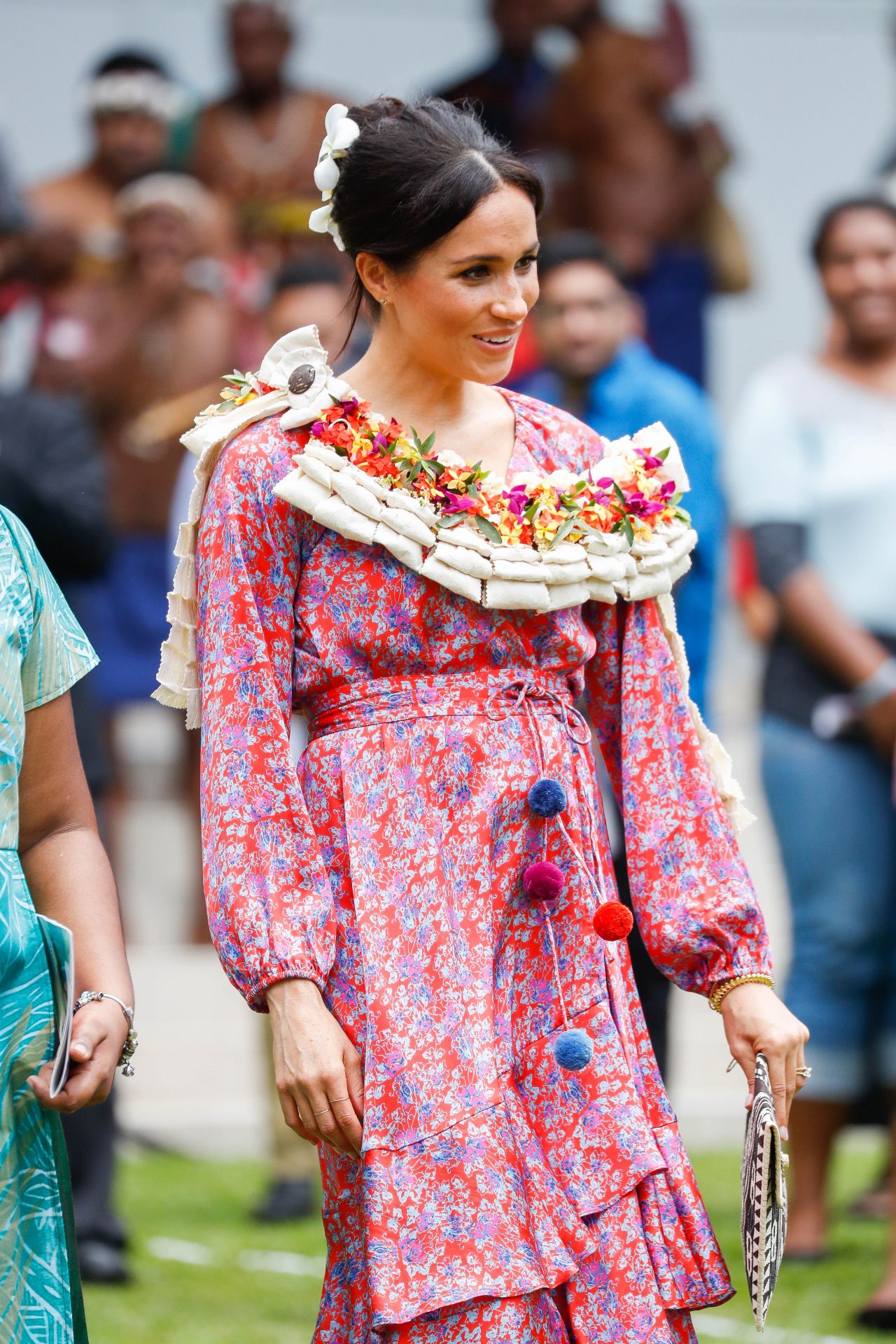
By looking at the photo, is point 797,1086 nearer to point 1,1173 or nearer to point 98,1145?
point 1,1173

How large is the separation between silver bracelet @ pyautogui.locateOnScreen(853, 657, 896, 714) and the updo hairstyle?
233 centimetres

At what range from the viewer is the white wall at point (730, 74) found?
1034cm

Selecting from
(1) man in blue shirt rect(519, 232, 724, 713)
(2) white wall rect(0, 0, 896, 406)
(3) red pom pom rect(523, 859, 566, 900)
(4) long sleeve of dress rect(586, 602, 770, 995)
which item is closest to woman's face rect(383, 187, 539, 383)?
(4) long sleeve of dress rect(586, 602, 770, 995)

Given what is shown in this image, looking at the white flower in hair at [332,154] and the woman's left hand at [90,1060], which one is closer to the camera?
the woman's left hand at [90,1060]

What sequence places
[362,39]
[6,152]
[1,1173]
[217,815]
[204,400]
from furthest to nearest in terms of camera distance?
[362,39], [6,152], [204,400], [217,815], [1,1173]

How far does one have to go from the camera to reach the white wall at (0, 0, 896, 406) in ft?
33.9

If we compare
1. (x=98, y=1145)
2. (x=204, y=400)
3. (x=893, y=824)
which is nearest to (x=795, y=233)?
(x=204, y=400)

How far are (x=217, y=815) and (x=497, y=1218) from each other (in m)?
0.65

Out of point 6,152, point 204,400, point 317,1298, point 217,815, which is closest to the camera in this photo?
point 217,815

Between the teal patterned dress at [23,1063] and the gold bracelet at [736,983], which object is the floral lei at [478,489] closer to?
the teal patterned dress at [23,1063]

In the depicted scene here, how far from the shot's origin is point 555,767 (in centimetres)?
311

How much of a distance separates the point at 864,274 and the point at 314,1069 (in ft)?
10.6

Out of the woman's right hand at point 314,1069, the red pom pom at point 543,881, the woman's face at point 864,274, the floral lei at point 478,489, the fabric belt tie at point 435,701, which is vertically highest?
the woman's face at point 864,274

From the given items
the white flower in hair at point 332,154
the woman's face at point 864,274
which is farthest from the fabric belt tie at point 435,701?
the woman's face at point 864,274
